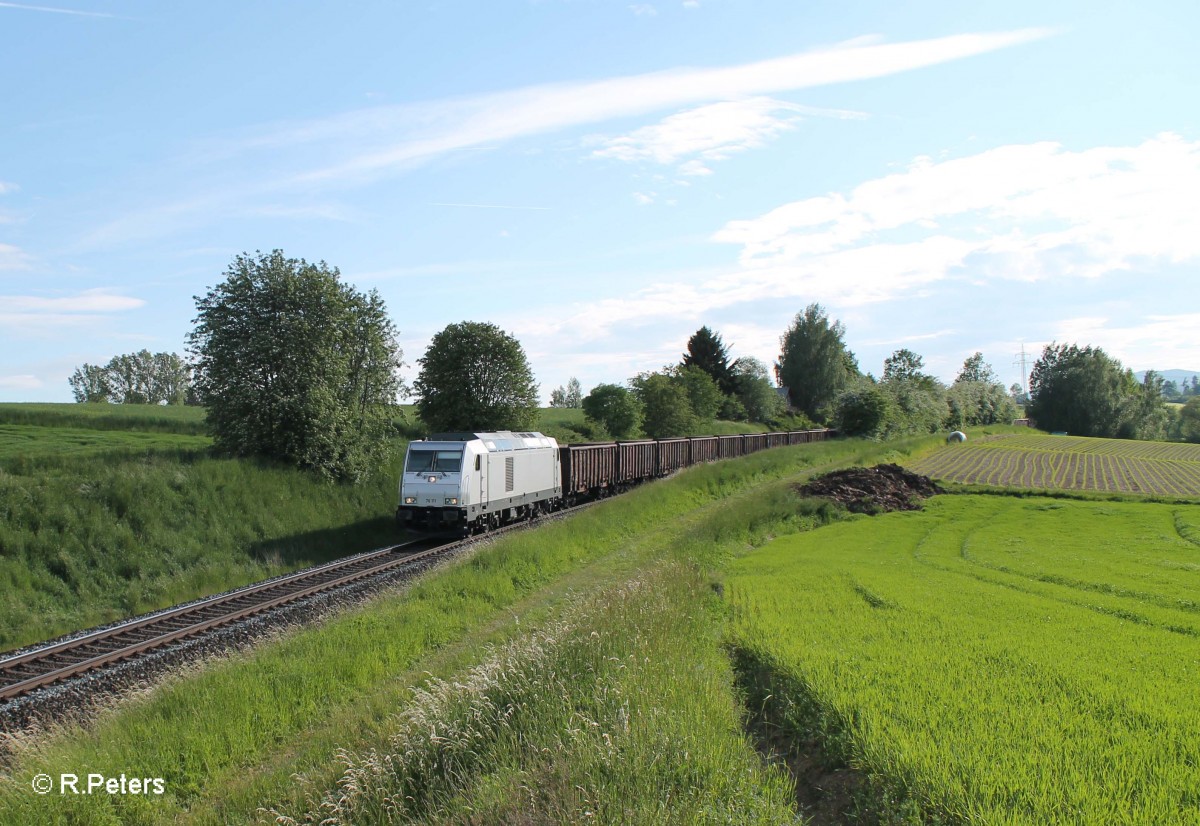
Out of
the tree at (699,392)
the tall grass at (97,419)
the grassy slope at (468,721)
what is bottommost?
the grassy slope at (468,721)

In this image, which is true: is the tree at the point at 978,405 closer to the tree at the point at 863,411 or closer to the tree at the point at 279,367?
the tree at the point at 863,411

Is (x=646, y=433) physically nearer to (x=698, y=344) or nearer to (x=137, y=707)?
Answer: (x=698, y=344)

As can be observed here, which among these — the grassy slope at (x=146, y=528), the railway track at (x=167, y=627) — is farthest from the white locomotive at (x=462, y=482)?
the grassy slope at (x=146, y=528)

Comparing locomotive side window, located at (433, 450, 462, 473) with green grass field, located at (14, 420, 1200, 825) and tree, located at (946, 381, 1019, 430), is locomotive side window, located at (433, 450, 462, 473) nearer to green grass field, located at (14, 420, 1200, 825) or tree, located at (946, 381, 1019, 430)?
green grass field, located at (14, 420, 1200, 825)

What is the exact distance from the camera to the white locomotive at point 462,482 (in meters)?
22.2

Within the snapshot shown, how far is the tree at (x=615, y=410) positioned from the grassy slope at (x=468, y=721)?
44801 millimetres

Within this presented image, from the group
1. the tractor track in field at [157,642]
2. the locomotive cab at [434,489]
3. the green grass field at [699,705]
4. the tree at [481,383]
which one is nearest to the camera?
the green grass field at [699,705]

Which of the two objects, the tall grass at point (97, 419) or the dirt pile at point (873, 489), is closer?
the dirt pile at point (873, 489)

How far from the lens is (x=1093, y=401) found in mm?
102938

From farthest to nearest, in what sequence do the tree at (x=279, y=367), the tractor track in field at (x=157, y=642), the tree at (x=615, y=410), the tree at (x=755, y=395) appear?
1. the tree at (x=755, y=395)
2. the tree at (x=615, y=410)
3. the tree at (x=279, y=367)
4. the tractor track in field at (x=157, y=642)

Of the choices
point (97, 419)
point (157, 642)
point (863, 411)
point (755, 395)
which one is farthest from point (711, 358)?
point (157, 642)

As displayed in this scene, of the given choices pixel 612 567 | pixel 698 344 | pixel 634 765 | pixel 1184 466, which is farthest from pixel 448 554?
pixel 698 344

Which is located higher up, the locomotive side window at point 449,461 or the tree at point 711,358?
the tree at point 711,358

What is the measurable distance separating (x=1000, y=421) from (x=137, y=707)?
12163cm
